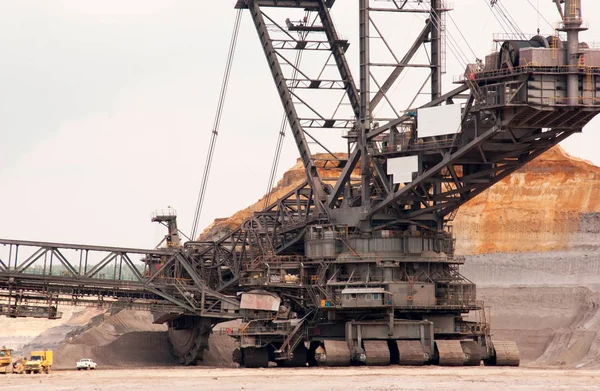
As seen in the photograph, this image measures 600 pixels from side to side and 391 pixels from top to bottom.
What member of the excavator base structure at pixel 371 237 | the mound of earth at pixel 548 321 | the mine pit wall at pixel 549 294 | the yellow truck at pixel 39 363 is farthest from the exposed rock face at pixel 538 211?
the yellow truck at pixel 39 363

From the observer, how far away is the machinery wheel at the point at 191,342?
78.4 metres

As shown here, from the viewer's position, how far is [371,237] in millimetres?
69938

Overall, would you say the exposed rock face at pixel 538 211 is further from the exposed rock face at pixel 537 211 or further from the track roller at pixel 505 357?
the track roller at pixel 505 357

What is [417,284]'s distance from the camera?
69000 millimetres

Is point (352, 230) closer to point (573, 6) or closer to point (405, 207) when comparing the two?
point (405, 207)

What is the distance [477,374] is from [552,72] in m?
13.5

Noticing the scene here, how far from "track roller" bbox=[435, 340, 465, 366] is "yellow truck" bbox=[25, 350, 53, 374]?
18597 mm

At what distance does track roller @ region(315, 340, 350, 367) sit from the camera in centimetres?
6725

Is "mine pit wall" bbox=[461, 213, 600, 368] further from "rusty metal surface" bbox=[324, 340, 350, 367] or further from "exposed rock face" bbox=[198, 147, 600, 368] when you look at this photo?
"rusty metal surface" bbox=[324, 340, 350, 367]

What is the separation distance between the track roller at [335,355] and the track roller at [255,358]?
3.53 meters

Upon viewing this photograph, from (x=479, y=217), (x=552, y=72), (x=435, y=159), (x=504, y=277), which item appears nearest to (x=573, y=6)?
(x=552, y=72)

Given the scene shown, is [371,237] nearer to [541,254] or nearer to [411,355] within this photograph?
[411,355]

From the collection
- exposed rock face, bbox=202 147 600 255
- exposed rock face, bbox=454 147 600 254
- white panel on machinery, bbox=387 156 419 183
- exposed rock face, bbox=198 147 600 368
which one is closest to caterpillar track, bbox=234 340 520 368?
white panel on machinery, bbox=387 156 419 183

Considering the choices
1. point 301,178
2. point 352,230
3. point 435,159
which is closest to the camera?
point 435,159
